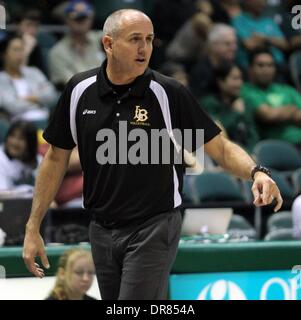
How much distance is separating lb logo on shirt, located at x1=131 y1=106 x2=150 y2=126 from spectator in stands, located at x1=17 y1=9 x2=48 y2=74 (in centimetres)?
576

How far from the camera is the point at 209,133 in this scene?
4.82 m

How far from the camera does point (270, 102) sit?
10.6 meters

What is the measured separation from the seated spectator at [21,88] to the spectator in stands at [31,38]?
0.80 ft

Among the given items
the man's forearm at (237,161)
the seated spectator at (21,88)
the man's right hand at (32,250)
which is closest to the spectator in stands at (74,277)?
the man's right hand at (32,250)

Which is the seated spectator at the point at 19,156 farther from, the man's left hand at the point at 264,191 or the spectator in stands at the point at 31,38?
the man's left hand at the point at 264,191

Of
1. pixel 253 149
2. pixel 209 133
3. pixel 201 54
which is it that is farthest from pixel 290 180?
pixel 209 133

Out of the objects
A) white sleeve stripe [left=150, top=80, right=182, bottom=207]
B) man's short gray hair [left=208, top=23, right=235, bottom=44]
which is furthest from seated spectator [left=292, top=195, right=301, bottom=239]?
man's short gray hair [left=208, top=23, right=235, bottom=44]

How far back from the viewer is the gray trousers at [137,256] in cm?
465

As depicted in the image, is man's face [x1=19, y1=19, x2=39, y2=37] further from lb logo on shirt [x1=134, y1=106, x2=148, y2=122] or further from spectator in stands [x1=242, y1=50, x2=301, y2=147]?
lb logo on shirt [x1=134, y1=106, x2=148, y2=122]

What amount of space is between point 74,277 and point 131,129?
157 centimetres

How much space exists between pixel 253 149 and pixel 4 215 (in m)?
3.81

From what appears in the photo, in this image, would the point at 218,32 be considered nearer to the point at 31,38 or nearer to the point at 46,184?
the point at 31,38

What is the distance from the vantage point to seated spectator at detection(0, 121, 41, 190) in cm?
821

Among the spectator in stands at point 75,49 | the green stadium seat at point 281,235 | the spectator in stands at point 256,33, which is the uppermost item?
the spectator in stands at point 256,33
